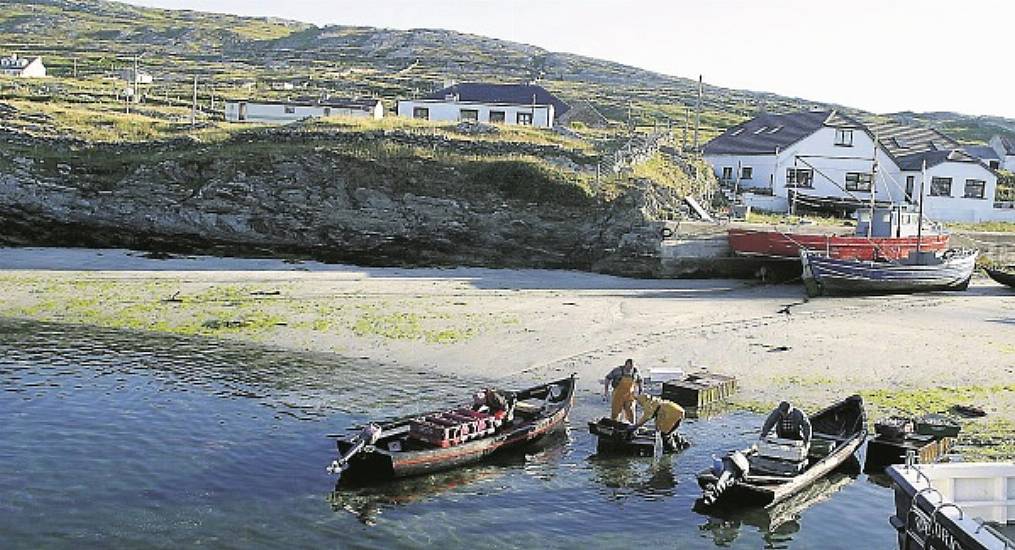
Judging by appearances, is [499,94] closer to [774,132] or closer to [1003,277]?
[774,132]

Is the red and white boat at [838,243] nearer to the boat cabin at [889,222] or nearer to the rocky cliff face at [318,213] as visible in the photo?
the boat cabin at [889,222]

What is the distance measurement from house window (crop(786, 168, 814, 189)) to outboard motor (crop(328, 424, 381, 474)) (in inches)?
2007

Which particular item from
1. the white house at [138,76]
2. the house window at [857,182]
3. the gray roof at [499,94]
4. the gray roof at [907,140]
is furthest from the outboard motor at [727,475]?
the white house at [138,76]

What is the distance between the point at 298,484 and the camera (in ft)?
58.0

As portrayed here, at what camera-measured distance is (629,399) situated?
20.8 metres

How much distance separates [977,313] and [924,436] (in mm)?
19129

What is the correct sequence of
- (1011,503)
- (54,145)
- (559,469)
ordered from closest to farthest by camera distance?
(1011,503) < (559,469) < (54,145)

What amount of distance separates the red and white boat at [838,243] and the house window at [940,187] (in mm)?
21310

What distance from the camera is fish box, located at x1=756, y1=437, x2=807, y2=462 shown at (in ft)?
59.1

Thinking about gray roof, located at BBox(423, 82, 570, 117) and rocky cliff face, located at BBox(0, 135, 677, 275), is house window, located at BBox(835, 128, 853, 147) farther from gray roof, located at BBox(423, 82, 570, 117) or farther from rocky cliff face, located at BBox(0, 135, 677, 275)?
gray roof, located at BBox(423, 82, 570, 117)

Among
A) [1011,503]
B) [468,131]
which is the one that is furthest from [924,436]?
[468,131]

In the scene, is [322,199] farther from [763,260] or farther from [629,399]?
[629,399]

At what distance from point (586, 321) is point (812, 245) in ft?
51.3

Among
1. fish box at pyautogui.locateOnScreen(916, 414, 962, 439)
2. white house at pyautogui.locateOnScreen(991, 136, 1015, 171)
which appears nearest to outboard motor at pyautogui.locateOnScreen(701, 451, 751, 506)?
fish box at pyautogui.locateOnScreen(916, 414, 962, 439)
